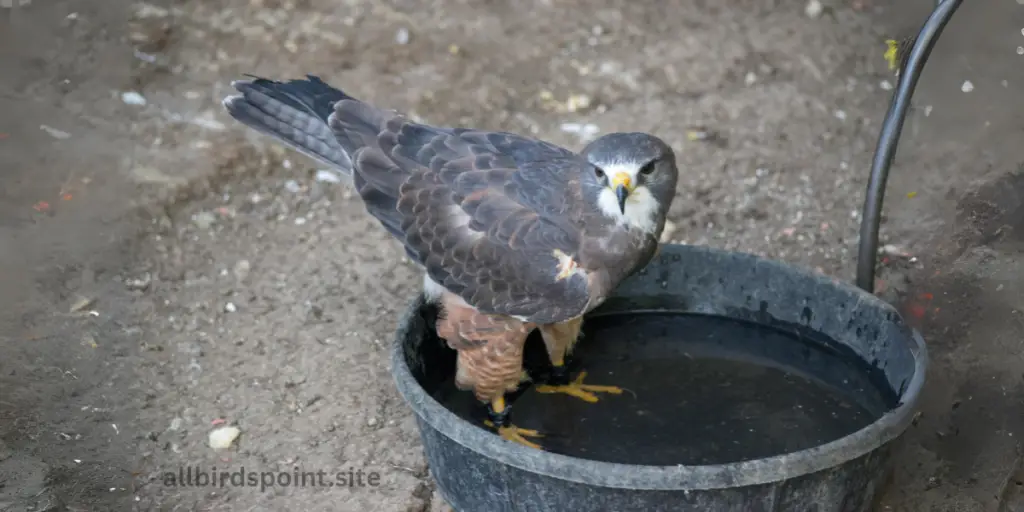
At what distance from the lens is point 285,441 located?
3.12 meters

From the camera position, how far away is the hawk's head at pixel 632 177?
2678 mm

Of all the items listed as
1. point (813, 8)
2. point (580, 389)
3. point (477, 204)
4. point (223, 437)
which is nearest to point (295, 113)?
point (477, 204)

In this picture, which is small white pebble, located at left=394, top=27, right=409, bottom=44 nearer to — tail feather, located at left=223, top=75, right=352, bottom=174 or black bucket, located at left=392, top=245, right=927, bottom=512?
tail feather, located at left=223, top=75, right=352, bottom=174

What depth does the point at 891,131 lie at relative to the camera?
2936mm

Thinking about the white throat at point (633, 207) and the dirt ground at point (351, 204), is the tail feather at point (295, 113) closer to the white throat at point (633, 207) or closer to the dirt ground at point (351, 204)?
the dirt ground at point (351, 204)

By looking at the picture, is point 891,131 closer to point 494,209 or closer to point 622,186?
point 622,186

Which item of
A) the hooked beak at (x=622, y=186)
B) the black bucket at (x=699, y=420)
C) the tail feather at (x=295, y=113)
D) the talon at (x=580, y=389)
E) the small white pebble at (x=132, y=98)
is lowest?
the small white pebble at (x=132, y=98)

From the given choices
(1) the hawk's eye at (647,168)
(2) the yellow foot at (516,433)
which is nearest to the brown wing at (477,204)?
(1) the hawk's eye at (647,168)

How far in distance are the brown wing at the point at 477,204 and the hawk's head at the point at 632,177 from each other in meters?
0.10

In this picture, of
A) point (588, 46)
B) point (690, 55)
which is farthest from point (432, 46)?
point (690, 55)

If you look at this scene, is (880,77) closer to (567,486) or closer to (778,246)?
(778,246)

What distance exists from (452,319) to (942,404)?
5.41 ft

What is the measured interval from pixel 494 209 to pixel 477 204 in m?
0.06

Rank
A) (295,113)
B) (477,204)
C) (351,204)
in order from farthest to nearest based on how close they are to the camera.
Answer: (351,204), (295,113), (477,204)
